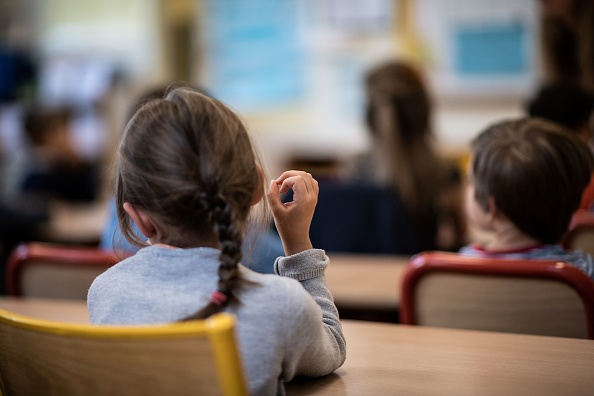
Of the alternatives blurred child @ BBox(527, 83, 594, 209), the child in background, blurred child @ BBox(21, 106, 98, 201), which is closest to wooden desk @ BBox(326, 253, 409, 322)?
the child in background

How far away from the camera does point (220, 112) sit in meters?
1.10

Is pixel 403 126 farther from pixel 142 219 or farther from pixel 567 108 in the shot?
pixel 142 219

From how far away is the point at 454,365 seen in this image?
3.97 feet

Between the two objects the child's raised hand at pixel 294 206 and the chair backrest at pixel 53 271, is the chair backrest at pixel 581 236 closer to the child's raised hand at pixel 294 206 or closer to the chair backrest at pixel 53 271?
the child's raised hand at pixel 294 206

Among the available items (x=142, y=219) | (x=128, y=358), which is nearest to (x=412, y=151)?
(x=142, y=219)

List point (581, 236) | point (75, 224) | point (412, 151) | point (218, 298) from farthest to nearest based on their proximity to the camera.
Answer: point (75, 224), point (412, 151), point (581, 236), point (218, 298)

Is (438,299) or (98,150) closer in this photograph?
(438,299)

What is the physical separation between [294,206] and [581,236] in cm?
101

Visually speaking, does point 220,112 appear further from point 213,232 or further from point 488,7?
point 488,7

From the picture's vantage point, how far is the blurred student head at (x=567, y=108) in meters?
2.67

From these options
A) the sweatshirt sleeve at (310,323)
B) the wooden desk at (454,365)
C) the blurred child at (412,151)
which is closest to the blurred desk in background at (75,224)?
the blurred child at (412,151)

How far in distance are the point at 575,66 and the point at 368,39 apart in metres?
3.21

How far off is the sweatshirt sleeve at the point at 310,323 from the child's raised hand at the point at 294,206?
31 millimetres

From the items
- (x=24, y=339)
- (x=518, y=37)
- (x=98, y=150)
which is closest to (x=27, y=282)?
(x=24, y=339)
